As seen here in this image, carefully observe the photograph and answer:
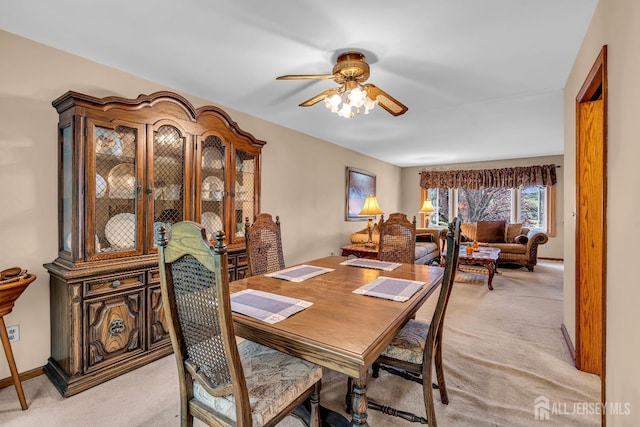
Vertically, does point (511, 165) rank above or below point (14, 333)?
above

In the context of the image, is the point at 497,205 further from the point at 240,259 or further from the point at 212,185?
→ the point at 212,185

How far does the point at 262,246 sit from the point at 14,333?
1.68 m

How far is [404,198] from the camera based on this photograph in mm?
8031

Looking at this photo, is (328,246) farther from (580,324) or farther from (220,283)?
(220,283)

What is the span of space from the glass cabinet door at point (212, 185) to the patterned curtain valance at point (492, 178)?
5.99 meters

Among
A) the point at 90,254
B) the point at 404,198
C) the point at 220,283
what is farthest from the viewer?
the point at 404,198

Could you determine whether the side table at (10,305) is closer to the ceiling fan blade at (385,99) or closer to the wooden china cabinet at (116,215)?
the wooden china cabinet at (116,215)

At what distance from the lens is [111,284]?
2055 millimetres

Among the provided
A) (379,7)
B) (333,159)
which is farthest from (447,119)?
(379,7)

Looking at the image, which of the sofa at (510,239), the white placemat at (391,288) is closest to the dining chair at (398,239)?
the white placemat at (391,288)

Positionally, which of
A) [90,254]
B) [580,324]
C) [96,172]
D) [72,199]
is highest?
[96,172]

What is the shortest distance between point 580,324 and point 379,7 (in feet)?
8.13

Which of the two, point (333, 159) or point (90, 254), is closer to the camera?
point (90, 254)

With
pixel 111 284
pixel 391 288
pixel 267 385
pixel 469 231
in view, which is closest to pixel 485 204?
pixel 469 231
